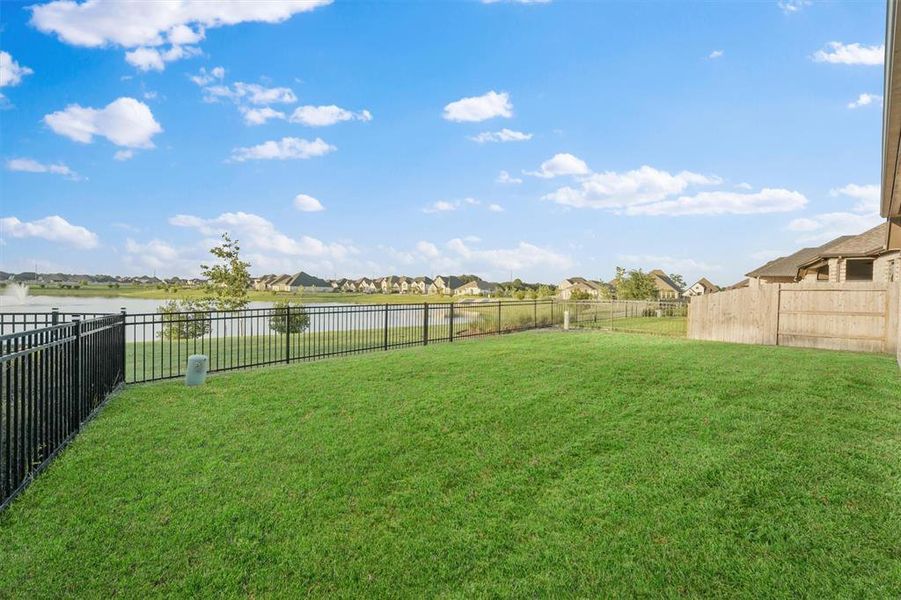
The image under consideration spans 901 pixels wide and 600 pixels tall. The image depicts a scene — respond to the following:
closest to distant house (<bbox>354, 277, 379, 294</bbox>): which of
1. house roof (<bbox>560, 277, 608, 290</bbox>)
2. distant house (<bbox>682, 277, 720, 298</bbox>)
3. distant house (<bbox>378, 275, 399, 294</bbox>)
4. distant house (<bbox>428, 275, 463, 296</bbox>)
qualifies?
distant house (<bbox>378, 275, 399, 294</bbox>)

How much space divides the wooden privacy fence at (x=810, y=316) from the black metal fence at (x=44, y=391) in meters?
14.8

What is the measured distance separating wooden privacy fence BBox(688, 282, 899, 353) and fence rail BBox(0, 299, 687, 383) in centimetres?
254

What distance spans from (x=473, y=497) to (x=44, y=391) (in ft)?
12.7

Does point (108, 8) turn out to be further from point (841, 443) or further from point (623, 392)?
point (841, 443)

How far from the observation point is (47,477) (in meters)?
3.77

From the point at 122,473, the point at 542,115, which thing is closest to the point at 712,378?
the point at 122,473

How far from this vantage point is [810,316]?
39.9 ft

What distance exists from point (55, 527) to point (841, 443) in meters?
6.45

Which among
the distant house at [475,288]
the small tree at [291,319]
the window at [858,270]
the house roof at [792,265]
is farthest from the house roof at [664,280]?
the small tree at [291,319]

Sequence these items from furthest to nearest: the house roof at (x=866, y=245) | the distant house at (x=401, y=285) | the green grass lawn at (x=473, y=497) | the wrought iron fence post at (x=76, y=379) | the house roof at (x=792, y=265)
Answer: the distant house at (x=401, y=285)
the house roof at (x=792, y=265)
the house roof at (x=866, y=245)
the wrought iron fence post at (x=76, y=379)
the green grass lawn at (x=473, y=497)

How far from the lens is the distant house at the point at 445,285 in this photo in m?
92.5

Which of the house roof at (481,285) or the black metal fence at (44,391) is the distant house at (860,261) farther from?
the house roof at (481,285)

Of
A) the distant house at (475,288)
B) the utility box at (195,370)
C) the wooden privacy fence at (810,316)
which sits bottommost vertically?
the utility box at (195,370)

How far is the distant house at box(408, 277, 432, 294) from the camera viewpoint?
9881 cm
